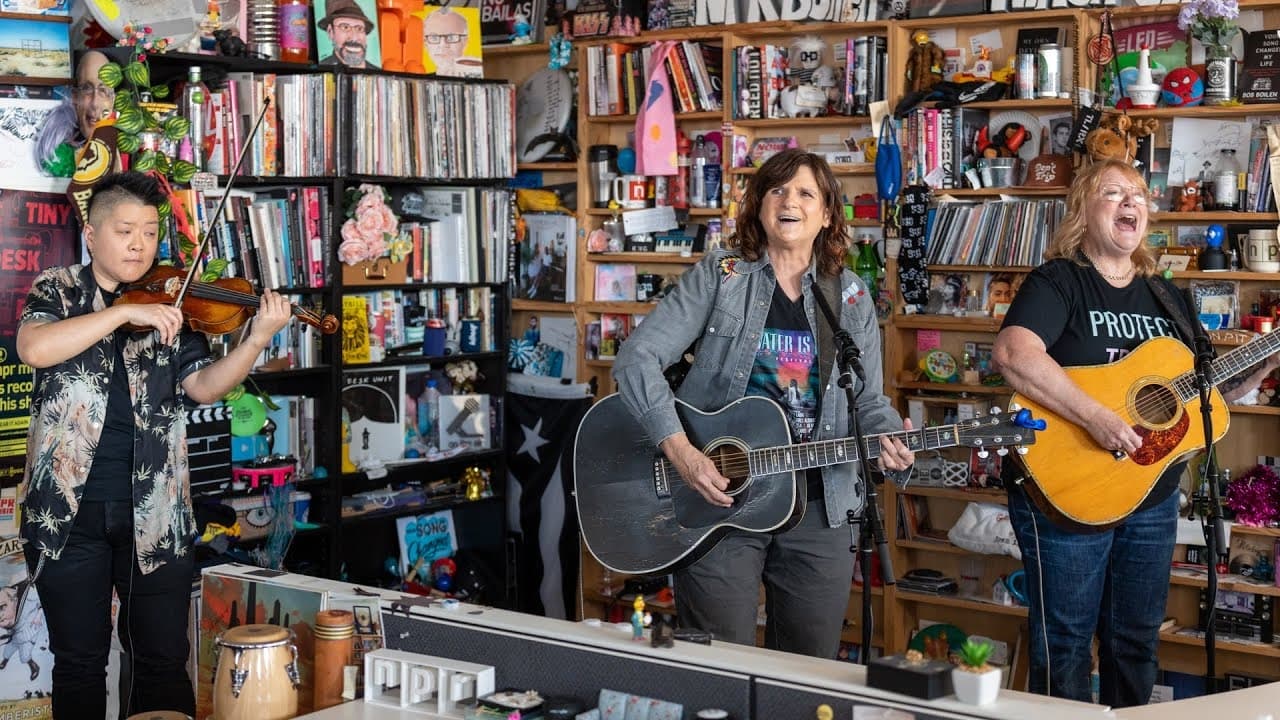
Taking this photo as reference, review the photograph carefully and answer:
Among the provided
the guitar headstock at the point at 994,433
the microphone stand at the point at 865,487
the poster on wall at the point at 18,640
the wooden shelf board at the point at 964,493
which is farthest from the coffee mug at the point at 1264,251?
the poster on wall at the point at 18,640

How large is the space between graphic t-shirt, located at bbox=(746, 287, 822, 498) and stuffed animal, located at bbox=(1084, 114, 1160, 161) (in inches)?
66.0

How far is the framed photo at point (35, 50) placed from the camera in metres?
3.97

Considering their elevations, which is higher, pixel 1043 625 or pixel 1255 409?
pixel 1255 409

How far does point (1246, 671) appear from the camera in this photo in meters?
4.39

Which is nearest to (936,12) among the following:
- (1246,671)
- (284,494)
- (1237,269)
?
(1237,269)

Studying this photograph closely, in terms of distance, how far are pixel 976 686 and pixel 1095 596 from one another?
4.92 feet

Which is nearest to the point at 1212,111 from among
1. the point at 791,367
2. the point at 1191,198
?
the point at 1191,198

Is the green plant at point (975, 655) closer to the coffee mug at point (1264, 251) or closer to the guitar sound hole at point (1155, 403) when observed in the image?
the guitar sound hole at point (1155, 403)

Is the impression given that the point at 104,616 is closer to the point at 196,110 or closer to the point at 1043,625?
the point at 196,110

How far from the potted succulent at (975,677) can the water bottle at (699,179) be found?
3.45 metres

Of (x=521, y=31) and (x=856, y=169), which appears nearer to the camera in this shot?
(x=856, y=169)

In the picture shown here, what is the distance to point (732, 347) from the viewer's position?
10.4ft

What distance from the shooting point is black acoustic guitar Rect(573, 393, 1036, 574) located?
3039mm

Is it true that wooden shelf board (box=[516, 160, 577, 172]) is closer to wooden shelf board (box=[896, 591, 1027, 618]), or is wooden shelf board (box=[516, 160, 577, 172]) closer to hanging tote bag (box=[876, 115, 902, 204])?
hanging tote bag (box=[876, 115, 902, 204])
